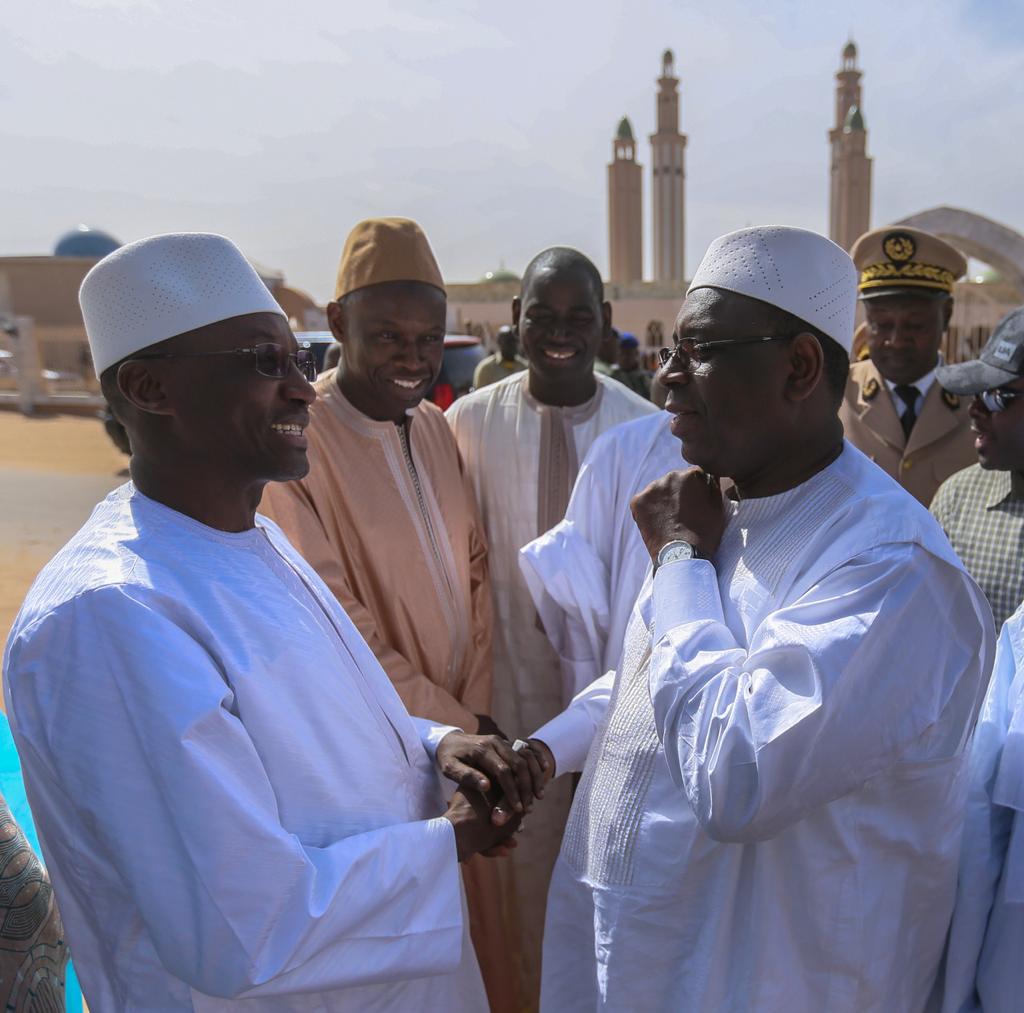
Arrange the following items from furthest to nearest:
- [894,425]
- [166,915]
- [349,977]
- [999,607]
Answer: [894,425], [999,607], [349,977], [166,915]

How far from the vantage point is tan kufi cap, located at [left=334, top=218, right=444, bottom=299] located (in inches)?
121

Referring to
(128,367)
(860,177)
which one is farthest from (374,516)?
(860,177)

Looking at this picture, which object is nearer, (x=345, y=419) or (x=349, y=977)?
(x=349, y=977)

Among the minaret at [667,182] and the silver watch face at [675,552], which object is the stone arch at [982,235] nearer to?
the silver watch face at [675,552]

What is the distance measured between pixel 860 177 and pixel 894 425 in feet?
116

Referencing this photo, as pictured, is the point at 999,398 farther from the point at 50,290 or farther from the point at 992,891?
the point at 50,290

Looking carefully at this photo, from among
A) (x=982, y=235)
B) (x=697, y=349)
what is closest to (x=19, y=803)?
(x=697, y=349)

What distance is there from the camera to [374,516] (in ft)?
9.69

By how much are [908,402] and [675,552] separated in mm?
2653

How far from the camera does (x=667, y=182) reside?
40188 mm

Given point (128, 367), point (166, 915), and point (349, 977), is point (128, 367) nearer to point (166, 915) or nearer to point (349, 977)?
point (166, 915)

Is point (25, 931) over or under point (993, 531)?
under

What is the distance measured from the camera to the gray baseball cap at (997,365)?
8.34 ft

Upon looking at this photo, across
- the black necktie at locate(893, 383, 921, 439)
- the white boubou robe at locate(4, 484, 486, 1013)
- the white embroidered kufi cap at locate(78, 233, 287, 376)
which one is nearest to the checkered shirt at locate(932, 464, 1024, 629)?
the black necktie at locate(893, 383, 921, 439)
